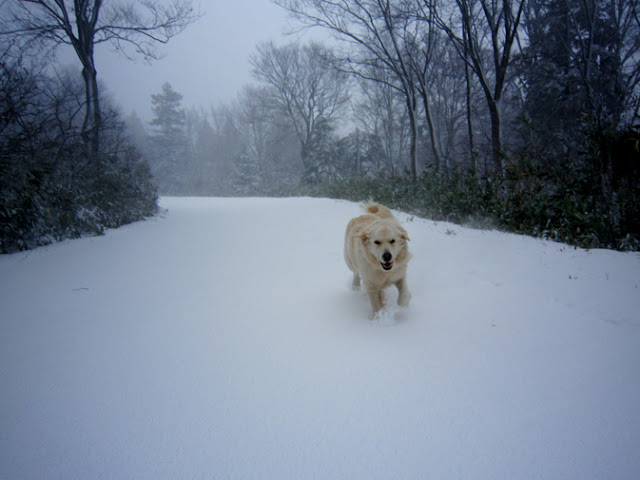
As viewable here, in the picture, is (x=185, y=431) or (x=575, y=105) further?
(x=575, y=105)

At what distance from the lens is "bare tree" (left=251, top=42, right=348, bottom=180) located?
2491 cm

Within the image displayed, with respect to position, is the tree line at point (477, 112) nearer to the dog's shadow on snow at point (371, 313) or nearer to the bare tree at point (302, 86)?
the bare tree at point (302, 86)

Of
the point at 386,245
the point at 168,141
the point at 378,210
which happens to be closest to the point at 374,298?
the point at 386,245

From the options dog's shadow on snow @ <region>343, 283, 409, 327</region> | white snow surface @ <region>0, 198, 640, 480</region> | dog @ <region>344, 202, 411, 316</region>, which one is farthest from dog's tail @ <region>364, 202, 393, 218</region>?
dog's shadow on snow @ <region>343, 283, 409, 327</region>

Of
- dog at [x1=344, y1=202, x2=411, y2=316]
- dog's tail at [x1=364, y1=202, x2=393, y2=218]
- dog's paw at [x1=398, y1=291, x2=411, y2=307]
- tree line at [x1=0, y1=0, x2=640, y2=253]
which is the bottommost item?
dog's paw at [x1=398, y1=291, x2=411, y2=307]

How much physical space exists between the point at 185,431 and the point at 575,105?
1753 centimetres

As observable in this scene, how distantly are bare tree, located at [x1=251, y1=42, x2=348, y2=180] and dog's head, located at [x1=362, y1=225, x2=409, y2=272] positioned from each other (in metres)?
23.9

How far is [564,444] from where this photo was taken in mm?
1406

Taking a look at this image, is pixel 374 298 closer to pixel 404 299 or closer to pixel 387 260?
pixel 404 299

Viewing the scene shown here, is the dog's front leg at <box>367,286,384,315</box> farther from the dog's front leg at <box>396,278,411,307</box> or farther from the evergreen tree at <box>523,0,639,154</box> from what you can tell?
the evergreen tree at <box>523,0,639,154</box>

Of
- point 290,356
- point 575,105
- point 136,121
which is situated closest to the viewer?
point 290,356

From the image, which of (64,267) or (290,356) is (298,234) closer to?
→ (64,267)

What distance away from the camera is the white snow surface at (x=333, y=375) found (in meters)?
1.44

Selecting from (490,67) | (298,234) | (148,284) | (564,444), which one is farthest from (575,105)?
(148,284)
